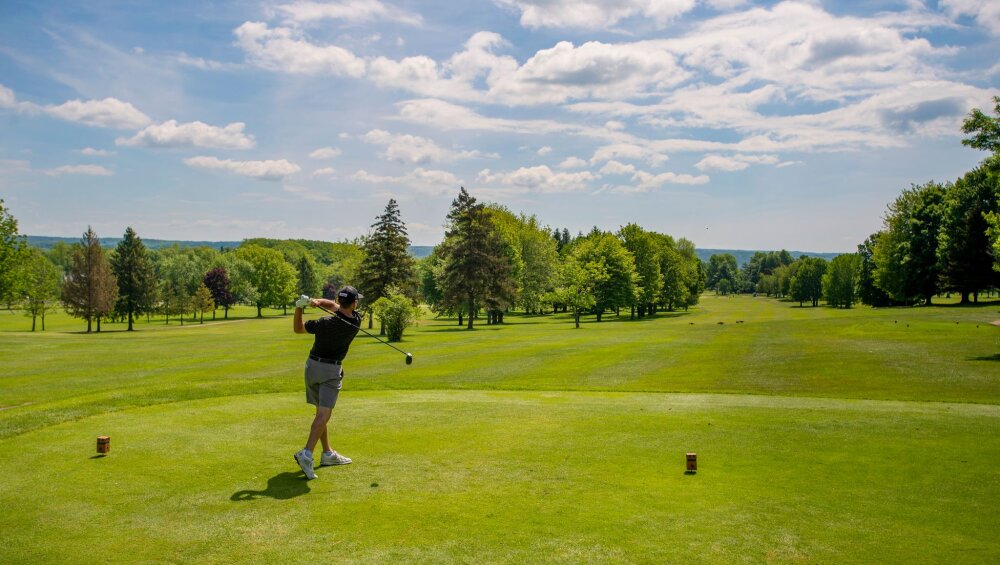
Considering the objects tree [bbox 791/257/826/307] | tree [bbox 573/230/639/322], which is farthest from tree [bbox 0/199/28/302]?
tree [bbox 791/257/826/307]

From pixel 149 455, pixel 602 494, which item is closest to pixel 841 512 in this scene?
pixel 602 494

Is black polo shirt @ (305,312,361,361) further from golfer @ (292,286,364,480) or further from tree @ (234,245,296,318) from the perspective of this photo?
tree @ (234,245,296,318)

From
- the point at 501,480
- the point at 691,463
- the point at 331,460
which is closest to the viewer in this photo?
the point at 501,480

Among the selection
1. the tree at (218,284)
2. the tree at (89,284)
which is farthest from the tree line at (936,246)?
the tree at (218,284)

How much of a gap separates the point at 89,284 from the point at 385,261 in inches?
1567

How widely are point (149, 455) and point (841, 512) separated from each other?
1052 centimetres

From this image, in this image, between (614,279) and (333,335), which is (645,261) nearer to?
(614,279)

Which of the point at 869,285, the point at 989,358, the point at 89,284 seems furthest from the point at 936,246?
the point at 89,284

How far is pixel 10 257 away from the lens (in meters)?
49.2

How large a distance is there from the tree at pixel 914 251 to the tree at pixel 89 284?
324 feet

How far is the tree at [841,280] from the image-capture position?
4766 inches

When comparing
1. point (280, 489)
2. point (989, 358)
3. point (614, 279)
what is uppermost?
point (614, 279)

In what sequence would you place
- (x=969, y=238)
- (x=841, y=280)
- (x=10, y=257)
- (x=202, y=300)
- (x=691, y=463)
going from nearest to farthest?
(x=691, y=463), (x=10, y=257), (x=969, y=238), (x=202, y=300), (x=841, y=280)

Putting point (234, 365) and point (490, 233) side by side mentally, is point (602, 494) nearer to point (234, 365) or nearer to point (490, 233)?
point (234, 365)
